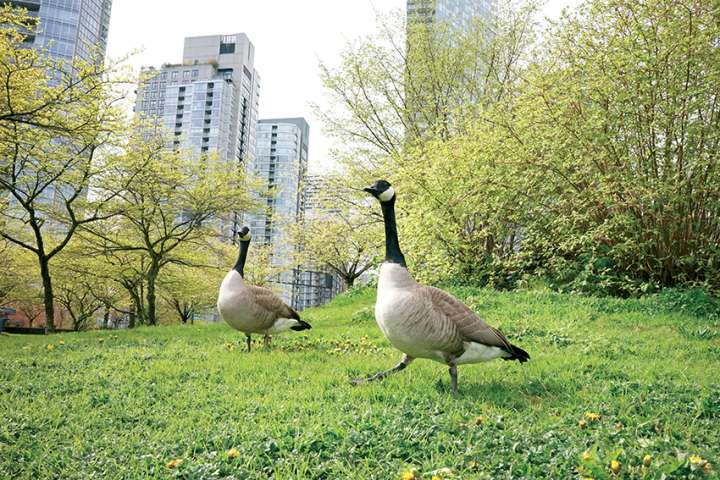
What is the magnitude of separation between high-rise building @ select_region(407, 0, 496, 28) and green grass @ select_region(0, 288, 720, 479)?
21209mm

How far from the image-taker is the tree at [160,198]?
21.6 metres

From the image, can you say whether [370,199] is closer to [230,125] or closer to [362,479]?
[362,479]

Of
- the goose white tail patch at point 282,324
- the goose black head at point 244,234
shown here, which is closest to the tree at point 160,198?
the goose black head at point 244,234

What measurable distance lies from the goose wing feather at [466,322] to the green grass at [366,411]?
0.60m

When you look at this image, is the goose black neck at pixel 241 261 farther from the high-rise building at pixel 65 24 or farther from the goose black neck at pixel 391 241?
the high-rise building at pixel 65 24

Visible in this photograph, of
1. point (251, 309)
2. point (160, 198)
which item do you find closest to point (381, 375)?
point (251, 309)

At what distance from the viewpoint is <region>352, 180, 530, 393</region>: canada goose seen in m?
5.04

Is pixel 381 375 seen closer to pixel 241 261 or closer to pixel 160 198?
pixel 241 261

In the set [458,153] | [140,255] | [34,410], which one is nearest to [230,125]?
[140,255]

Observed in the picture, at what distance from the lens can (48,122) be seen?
15.1m

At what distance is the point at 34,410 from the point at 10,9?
14168 millimetres

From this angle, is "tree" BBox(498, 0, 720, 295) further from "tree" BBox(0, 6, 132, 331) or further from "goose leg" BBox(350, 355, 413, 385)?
"tree" BBox(0, 6, 132, 331)

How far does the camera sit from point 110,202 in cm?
2211

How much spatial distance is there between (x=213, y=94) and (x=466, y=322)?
4888 inches
